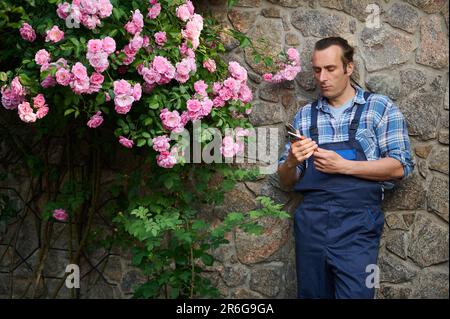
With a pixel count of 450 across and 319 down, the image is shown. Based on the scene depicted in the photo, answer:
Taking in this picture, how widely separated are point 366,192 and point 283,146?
0.58 m

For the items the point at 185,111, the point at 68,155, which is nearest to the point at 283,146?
the point at 185,111

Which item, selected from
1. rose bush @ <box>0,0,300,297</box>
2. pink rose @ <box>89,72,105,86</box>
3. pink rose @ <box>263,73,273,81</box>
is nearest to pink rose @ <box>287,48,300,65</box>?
rose bush @ <box>0,0,300,297</box>

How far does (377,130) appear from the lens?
326cm

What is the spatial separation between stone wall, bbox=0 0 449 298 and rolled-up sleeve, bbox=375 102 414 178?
264 millimetres

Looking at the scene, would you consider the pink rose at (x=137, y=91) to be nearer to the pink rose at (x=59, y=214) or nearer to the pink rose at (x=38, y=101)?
the pink rose at (x=38, y=101)

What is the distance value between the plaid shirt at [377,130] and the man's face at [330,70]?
0.11m

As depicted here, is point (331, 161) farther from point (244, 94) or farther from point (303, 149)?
point (244, 94)

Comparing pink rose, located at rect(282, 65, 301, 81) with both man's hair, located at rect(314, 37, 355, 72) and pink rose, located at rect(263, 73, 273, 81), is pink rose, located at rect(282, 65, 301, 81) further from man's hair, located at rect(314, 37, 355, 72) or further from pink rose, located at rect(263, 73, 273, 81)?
man's hair, located at rect(314, 37, 355, 72)

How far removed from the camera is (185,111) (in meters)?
3.12

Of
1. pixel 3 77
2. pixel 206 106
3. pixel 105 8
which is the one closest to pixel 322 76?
pixel 206 106

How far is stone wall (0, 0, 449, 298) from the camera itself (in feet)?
11.5

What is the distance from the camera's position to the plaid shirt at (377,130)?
127 inches

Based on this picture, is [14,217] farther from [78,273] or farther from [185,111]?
[185,111]

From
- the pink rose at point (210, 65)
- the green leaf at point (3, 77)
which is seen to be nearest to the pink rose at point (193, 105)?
the pink rose at point (210, 65)
